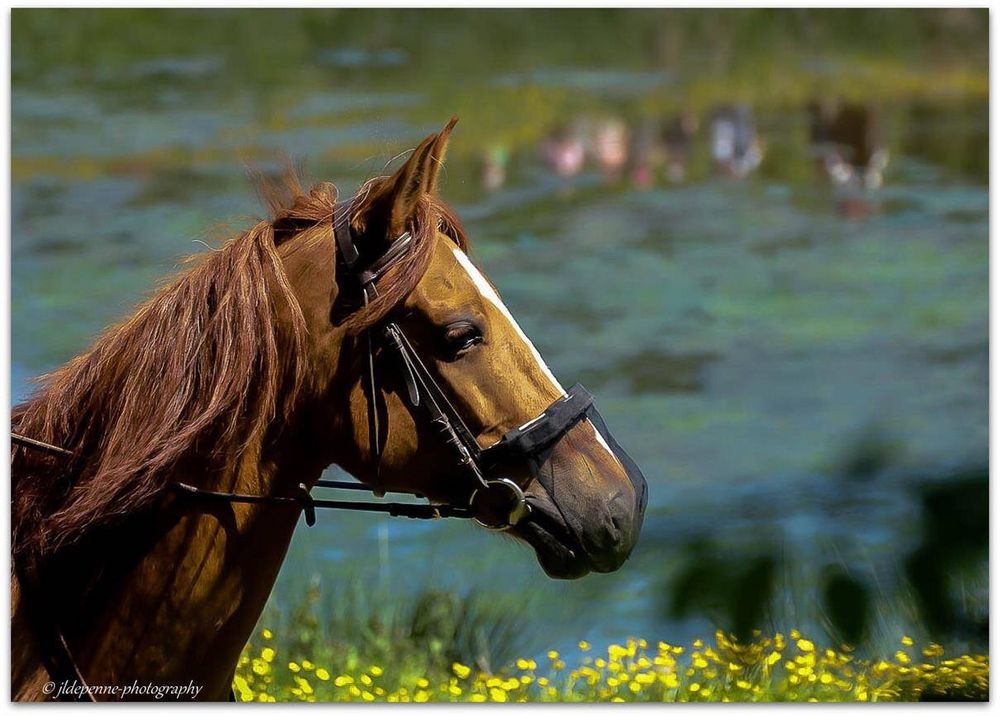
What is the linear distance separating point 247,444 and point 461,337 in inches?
15.0

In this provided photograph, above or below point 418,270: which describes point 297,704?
below

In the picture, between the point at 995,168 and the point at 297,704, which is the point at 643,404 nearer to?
the point at 995,168

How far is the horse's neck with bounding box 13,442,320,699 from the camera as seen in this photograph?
196 centimetres

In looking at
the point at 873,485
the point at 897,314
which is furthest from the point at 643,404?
the point at 897,314

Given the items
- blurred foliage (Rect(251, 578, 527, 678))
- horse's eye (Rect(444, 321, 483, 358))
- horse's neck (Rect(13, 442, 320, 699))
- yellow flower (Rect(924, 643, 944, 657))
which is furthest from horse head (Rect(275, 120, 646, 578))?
yellow flower (Rect(924, 643, 944, 657))

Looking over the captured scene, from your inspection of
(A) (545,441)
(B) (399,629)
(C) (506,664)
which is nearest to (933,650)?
(C) (506,664)

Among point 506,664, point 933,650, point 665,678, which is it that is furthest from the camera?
point 506,664

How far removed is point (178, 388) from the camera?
74.6 inches

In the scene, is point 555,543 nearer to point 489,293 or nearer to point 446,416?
point 446,416

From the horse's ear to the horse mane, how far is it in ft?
0.11

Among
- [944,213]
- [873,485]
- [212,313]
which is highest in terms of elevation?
[212,313]

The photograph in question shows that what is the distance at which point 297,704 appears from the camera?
287cm

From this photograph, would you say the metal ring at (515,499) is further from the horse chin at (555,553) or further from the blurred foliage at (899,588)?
the blurred foliage at (899,588)

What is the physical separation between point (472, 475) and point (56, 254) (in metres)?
5.09
